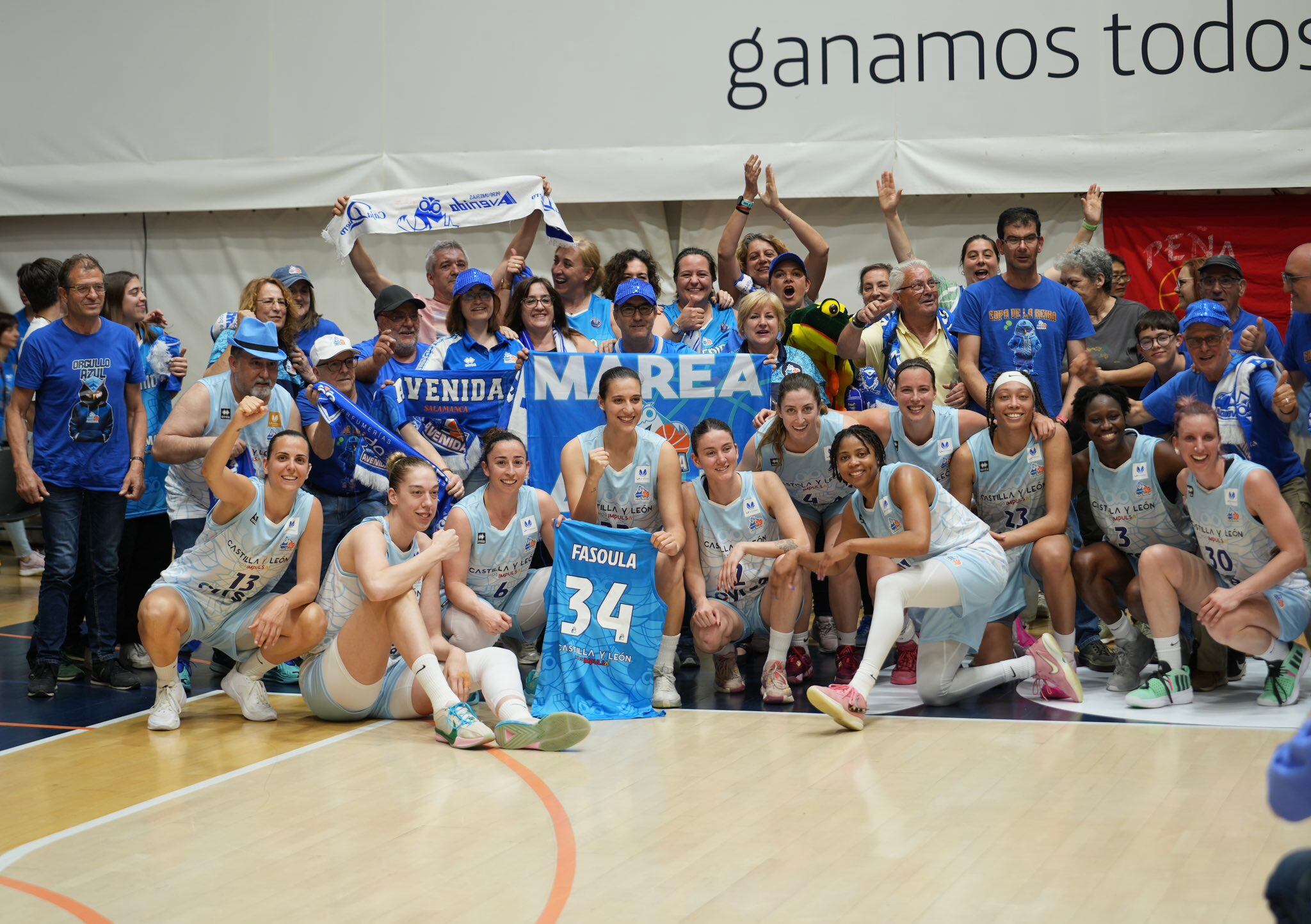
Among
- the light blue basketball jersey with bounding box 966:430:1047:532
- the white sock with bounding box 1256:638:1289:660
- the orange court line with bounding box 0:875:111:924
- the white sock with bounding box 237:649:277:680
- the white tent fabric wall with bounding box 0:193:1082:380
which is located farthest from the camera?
the white tent fabric wall with bounding box 0:193:1082:380

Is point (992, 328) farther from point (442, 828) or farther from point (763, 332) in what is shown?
point (442, 828)

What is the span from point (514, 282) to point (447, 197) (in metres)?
0.71

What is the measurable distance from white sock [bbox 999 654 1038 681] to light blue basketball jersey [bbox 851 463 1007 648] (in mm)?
178

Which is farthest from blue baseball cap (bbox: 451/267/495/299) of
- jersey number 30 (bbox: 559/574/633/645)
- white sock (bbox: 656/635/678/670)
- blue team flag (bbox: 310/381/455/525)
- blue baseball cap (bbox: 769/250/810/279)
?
white sock (bbox: 656/635/678/670)

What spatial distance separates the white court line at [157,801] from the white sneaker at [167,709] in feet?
2.33

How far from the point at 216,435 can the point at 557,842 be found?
3.09 metres

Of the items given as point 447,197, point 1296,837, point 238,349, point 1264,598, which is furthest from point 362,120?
point 1296,837

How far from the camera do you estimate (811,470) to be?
6.20 meters

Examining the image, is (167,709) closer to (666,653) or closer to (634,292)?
(666,653)

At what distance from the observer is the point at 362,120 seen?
1012 cm

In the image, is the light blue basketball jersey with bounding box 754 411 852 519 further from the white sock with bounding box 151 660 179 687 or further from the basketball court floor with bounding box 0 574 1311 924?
the white sock with bounding box 151 660 179 687

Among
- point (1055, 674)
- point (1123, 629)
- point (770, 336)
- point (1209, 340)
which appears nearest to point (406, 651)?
point (770, 336)

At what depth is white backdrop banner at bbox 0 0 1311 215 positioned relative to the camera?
A: 9086mm

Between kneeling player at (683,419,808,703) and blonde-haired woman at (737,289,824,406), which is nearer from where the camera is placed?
kneeling player at (683,419,808,703)
